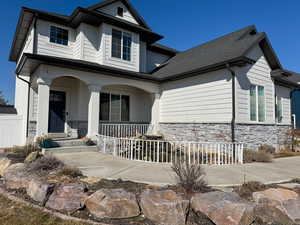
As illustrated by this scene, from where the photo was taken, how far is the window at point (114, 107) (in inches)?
432

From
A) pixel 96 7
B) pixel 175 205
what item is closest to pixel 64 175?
pixel 175 205

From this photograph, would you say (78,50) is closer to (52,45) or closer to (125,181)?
(52,45)

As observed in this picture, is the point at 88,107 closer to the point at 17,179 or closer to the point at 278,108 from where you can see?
the point at 17,179

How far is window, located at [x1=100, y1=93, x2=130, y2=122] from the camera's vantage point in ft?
36.0

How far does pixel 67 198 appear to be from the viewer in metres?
3.13

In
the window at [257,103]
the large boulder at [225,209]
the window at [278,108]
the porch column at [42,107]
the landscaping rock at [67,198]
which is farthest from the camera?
the window at [278,108]

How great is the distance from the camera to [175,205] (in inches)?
110

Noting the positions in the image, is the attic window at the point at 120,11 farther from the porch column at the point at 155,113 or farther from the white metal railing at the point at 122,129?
the white metal railing at the point at 122,129

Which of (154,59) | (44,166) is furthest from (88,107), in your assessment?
(154,59)

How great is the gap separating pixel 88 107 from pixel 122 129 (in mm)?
2458

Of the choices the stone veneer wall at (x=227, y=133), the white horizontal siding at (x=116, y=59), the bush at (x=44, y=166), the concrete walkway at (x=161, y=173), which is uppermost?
the white horizontal siding at (x=116, y=59)

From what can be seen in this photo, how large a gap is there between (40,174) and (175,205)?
11.0 ft

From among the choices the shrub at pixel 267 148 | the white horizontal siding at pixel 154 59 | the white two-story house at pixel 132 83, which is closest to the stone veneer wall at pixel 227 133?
the white two-story house at pixel 132 83

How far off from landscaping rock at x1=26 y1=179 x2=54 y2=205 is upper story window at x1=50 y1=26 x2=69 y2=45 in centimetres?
954
